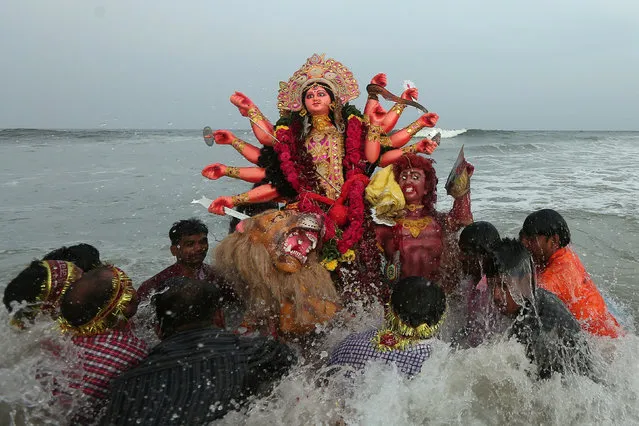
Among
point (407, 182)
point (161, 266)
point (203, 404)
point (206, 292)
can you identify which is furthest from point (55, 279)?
point (161, 266)

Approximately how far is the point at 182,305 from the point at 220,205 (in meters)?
1.93

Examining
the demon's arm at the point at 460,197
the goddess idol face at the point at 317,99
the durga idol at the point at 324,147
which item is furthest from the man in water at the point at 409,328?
the goddess idol face at the point at 317,99

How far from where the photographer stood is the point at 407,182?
4.31 meters

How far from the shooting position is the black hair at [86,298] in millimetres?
2686

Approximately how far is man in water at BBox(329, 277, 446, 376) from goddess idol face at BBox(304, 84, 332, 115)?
217cm

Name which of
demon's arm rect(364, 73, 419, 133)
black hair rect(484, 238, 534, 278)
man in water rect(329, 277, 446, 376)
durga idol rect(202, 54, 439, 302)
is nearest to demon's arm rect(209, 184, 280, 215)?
durga idol rect(202, 54, 439, 302)

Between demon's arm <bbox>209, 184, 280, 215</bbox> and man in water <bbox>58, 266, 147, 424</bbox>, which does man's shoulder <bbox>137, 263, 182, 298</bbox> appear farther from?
man in water <bbox>58, 266, 147, 424</bbox>

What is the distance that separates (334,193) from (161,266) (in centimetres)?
371

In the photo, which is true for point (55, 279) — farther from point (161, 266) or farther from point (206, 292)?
point (161, 266)

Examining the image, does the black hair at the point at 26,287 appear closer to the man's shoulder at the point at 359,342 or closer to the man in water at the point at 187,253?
the man in water at the point at 187,253

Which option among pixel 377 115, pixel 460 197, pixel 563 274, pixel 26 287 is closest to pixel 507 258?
pixel 563 274

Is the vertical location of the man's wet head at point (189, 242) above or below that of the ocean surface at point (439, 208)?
above

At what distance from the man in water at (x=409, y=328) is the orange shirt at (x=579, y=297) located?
4.20 ft

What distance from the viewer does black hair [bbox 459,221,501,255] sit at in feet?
12.5
